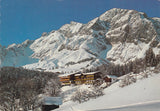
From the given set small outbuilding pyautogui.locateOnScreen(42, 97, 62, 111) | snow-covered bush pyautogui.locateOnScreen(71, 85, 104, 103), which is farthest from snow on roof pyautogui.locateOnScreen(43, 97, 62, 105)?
snow-covered bush pyautogui.locateOnScreen(71, 85, 104, 103)

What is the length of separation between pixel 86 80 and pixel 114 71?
32956 millimetres

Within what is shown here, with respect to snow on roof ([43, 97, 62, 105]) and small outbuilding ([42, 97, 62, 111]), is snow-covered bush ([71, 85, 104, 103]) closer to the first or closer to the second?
small outbuilding ([42, 97, 62, 111])

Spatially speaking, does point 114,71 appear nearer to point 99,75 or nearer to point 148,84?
point 99,75

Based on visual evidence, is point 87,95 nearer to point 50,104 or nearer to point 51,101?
point 50,104

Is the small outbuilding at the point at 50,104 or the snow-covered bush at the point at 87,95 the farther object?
the small outbuilding at the point at 50,104

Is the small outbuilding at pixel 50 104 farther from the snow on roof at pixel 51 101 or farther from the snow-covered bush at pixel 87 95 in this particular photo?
the snow-covered bush at pixel 87 95

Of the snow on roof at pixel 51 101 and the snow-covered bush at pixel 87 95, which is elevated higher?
the snow-covered bush at pixel 87 95

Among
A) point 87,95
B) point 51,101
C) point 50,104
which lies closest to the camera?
point 87,95

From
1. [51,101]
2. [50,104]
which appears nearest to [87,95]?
[50,104]

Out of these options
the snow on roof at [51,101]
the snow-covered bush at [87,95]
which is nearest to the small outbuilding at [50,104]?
the snow on roof at [51,101]

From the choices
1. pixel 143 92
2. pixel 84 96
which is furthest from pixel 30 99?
pixel 143 92

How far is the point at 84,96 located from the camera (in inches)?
972

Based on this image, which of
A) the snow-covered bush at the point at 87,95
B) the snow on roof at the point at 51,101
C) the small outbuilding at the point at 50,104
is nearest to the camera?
the snow-covered bush at the point at 87,95

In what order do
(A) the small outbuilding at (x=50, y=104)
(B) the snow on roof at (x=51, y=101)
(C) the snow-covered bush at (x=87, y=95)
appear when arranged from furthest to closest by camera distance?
(B) the snow on roof at (x=51, y=101)
(A) the small outbuilding at (x=50, y=104)
(C) the snow-covered bush at (x=87, y=95)
